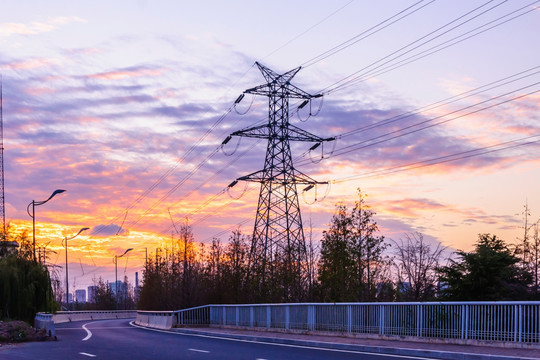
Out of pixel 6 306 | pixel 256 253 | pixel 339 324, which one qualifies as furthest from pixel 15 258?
pixel 339 324

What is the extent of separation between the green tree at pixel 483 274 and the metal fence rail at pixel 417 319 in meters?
6.83

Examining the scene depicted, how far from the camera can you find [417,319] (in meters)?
23.5

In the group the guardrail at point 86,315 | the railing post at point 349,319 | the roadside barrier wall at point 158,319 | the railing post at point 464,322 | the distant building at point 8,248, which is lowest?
the guardrail at point 86,315

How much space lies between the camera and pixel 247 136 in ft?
142

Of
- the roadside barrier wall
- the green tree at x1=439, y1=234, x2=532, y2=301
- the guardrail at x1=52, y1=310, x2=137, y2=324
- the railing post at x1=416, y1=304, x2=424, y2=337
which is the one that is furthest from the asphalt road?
the guardrail at x1=52, y1=310, x2=137, y2=324

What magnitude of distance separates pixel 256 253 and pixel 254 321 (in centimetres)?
1013

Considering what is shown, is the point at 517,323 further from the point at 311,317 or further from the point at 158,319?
the point at 158,319

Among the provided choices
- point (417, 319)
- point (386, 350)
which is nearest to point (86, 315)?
point (417, 319)

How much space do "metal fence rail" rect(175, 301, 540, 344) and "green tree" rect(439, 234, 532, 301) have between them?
6826 mm

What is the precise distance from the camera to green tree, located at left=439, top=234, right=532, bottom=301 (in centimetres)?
3072

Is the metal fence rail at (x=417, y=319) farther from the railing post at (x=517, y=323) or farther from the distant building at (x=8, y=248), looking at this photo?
the distant building at (x=8, y=248)

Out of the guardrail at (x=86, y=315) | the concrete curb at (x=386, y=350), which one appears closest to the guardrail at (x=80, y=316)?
the guardrail at (x=86, y=315)

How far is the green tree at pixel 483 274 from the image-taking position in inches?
1209

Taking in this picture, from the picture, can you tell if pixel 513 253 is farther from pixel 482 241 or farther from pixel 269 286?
pixel 269 286
